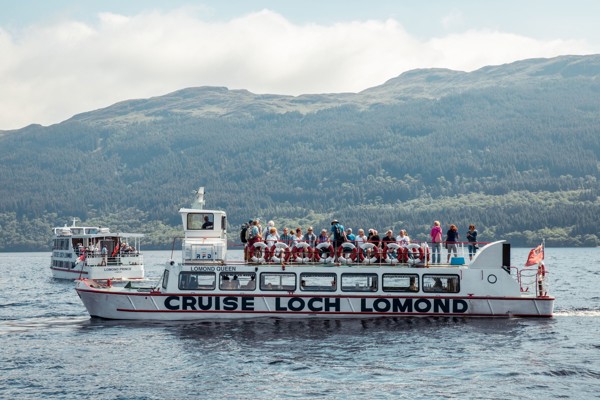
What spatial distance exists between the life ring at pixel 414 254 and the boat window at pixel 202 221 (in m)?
10.9

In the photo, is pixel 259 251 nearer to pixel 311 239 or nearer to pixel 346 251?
pixel 311 239

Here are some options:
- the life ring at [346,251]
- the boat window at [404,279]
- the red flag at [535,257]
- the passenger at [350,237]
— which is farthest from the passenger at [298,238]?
the red flag at [535,257]

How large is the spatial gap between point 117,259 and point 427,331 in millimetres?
49079

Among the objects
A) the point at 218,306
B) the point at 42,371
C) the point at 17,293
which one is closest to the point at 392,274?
the point at 218,306

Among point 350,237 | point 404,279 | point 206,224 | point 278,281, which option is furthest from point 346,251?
point 206,224

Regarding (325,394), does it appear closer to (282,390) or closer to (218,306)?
(282,390)

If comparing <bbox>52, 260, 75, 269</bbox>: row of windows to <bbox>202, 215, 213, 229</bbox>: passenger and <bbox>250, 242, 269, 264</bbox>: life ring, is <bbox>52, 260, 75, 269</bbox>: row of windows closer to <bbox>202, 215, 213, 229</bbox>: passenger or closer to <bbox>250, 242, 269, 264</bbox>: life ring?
<bbox>202, 215, 213, 229</bbox>: passenger

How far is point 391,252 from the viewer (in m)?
42.6

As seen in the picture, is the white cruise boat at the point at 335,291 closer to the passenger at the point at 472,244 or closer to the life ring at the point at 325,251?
the life ring at the point at 325,251

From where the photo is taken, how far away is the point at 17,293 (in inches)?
2943

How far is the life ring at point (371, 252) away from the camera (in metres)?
41.9

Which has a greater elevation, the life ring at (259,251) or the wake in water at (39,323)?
→ the life ring at (259,251)

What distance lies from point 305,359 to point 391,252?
440 inches

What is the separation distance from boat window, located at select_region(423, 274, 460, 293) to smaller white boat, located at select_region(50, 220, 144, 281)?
3642cm
